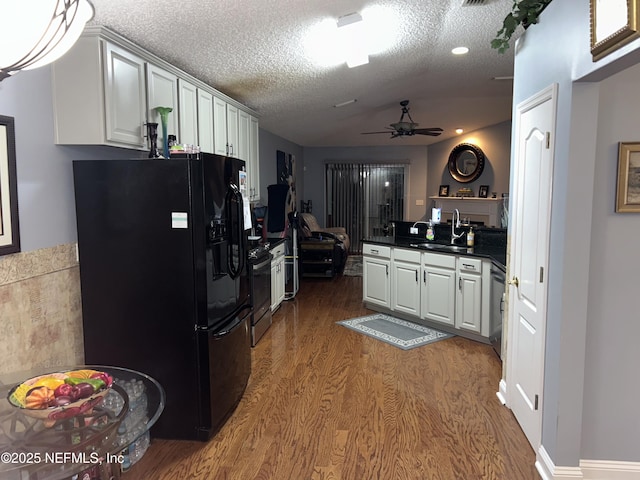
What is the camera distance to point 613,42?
1.66 metres

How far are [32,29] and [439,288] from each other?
4.24 m

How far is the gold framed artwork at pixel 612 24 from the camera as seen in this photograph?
4.91 ft

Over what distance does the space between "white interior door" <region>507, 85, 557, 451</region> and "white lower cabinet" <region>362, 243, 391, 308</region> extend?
7.20ft

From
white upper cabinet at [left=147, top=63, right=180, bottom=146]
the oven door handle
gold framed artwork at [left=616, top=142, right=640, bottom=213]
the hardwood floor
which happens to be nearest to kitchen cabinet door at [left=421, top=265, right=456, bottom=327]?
the hardwood floor

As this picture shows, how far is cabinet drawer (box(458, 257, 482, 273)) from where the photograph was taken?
170 inches

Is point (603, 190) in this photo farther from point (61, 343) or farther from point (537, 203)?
point (61, 343)

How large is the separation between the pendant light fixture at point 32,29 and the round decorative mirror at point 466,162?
8344mm

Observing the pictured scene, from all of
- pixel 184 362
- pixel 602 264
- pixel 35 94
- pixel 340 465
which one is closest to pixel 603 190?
pixel 602 264

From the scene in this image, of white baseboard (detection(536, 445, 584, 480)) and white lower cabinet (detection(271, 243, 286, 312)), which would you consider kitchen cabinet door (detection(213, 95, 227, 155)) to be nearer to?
white lower cabinet (detection(271, 243, 286, 312))

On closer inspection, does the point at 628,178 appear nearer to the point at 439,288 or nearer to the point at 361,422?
the point at 361,422

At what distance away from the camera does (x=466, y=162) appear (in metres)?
8.86

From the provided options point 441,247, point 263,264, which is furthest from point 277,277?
point 441,247

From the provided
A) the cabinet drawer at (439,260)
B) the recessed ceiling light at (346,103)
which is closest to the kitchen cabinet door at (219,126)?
the recessed ceiling light at (346,103)

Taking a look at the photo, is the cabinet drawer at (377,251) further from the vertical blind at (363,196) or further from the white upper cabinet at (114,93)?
the vertical blind at (363,196)
